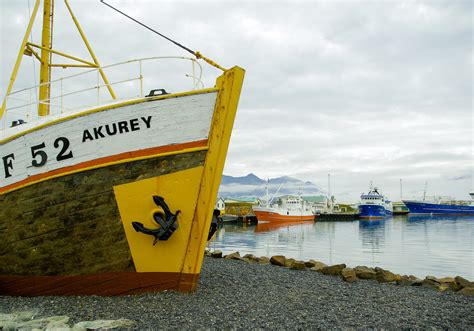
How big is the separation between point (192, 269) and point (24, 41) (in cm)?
754

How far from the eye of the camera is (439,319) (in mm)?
6535

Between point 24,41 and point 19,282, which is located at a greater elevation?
point 24,41

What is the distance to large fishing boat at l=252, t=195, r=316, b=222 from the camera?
61.1 meters

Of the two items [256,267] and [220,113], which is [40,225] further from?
[256,267]

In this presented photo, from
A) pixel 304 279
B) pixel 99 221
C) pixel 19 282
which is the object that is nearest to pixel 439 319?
pixel 304 279

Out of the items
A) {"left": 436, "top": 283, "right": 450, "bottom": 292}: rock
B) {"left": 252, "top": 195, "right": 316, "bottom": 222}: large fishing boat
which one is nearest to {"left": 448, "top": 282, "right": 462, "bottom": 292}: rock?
{"left": 436, "top": 283, "right": 450, "bottom": 292}: rock

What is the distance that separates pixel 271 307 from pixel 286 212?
59474 mm

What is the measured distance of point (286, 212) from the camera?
65.7 metres

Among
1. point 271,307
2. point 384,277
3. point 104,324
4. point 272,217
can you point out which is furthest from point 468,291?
point 272,217

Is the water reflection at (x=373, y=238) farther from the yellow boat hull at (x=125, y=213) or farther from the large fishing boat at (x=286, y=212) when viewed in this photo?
the yellow boat hull at (x=125, y=213)

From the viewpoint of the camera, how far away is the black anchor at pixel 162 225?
667 cm

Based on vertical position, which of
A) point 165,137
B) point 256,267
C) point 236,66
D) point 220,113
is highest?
point 236,66

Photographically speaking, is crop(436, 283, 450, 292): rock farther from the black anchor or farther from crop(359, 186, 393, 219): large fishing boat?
crop(359, 186, 393, 219): large fishing boat

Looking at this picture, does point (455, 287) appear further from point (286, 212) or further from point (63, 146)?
point (286, 212)
